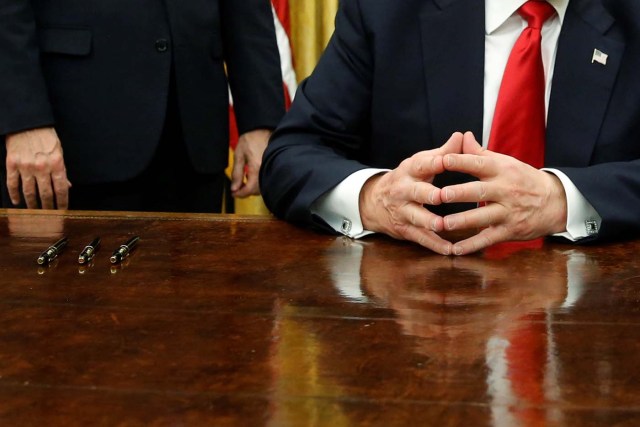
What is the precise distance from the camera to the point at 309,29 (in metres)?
3.88

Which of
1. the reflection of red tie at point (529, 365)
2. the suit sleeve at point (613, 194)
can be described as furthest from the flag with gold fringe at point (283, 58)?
the reflection of red tie at point (529, 365)

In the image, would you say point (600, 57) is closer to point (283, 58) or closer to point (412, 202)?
point (412, 202)

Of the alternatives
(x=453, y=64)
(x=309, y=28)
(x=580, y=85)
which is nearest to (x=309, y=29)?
(x=309, y=28)

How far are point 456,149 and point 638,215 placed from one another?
36 cm

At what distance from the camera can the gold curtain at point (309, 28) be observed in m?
3.87

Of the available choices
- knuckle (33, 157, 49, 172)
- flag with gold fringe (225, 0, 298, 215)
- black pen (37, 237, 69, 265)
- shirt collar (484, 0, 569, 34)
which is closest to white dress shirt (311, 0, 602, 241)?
shirt collar (484, 0, 569, 34)

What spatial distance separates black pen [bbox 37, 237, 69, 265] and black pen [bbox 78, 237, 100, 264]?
43 mm

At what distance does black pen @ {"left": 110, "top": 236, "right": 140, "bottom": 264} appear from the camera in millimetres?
1541

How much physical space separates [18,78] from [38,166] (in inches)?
8.5

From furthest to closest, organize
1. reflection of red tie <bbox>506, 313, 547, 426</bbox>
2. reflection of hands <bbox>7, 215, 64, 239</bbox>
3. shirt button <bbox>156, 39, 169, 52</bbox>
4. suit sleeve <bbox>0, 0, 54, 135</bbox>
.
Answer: shirt button <bbox>156, 39, 169, 52</bbox>, suit sleeve <bbox>0, 0, 54, 135</bbox>, reflection of hands <bbox>7, 215, 64, 239</bbox>, reflection of red tie <bbox>506, 313, 547, 426</bbox>

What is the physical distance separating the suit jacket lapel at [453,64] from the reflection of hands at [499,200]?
13.7 inches

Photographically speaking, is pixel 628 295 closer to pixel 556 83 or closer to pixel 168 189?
pixel 556 83

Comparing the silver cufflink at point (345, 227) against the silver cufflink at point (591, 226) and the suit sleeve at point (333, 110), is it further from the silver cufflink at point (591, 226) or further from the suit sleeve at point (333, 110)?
the silver cufflink at point (591, 226)

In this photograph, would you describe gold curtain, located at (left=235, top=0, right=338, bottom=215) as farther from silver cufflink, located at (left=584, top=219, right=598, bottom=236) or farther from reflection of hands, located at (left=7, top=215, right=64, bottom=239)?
silver cufflink, located at (left=584, top=219, right=598, bottom=236)
